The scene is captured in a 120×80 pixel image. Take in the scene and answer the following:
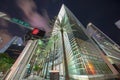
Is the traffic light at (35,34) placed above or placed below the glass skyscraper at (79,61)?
A: below

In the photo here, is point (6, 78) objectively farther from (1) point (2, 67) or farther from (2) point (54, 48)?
(1) point (2, 67)

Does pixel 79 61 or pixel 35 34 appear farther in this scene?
pixel 79 61

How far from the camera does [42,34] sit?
616 centimetres

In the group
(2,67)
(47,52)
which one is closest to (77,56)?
(47,52)

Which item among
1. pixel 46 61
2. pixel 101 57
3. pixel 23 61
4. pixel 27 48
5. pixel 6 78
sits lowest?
pixel 6 78

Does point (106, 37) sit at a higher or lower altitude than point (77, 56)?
higher

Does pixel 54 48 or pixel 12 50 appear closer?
pixel 54 48

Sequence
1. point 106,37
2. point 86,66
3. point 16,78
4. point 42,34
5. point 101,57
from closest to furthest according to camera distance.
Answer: point 42,34
point 16,78
point 86,66
point 101,57
point 106,37

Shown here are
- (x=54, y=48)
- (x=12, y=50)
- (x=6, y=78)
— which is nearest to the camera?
(x=6, y=78)

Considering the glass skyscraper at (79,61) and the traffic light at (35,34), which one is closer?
the traffic light at (35,34)

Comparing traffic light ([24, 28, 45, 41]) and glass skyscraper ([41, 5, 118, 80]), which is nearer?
traffic light ([24, 28, 45, 41])

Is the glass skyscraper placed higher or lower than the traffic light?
higher

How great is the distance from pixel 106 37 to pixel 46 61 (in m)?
46.7

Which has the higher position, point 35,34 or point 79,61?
point 79,61
